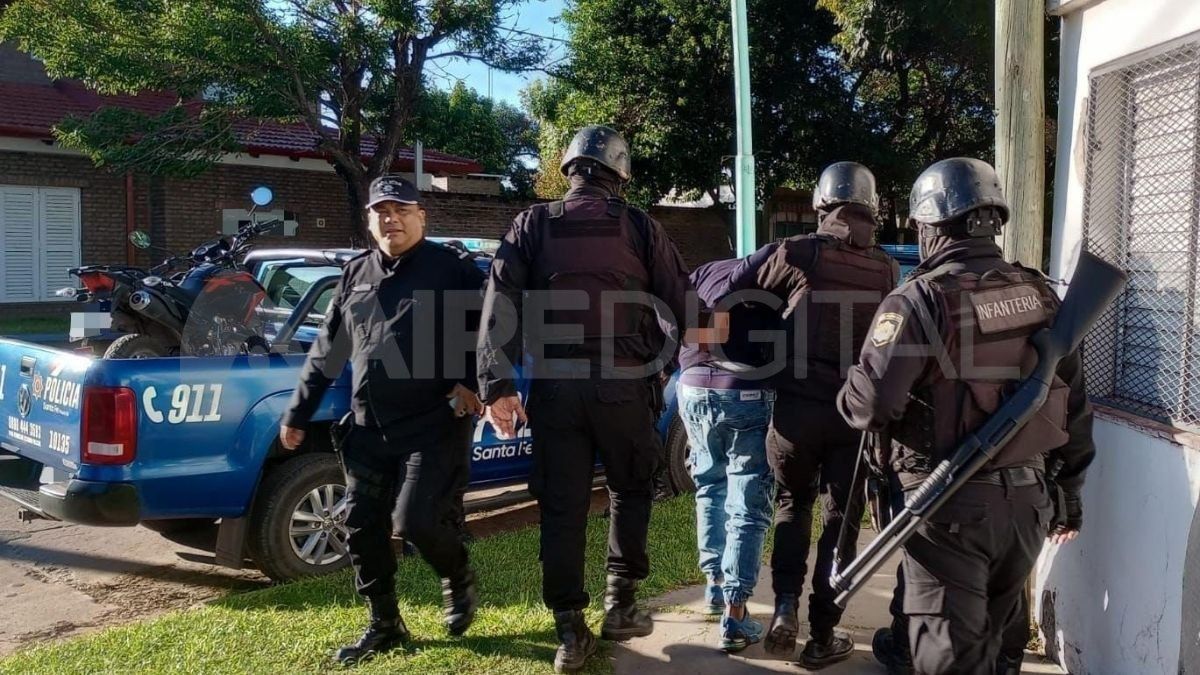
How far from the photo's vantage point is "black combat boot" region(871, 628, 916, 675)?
3566 mm

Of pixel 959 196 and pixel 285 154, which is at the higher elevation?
pixel 285 154

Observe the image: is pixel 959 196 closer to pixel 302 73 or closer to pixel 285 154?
pixel 302 73

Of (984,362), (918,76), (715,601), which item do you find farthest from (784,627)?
(918,76)

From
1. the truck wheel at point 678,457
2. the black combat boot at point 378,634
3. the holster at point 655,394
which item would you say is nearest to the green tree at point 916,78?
the truck wheel at point 678,457

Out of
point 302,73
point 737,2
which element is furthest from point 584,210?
point 302,73

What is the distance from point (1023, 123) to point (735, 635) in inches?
96.7

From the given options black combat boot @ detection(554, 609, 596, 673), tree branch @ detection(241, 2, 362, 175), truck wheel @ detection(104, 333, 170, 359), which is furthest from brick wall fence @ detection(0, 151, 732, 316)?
black combat boot @ detection(554, 609, 596, 673)

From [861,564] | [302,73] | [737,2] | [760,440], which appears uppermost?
[302,73]

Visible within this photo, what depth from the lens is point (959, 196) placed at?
2816 millimetres

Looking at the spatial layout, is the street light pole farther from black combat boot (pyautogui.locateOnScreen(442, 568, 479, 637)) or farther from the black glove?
the black glove

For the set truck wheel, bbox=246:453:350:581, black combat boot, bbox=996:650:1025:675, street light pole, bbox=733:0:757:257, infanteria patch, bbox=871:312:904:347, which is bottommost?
black combat boot, bbox=996:650:1025:675

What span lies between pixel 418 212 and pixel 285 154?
1404 cm

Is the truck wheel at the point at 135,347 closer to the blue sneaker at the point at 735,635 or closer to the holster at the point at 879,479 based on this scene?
the blue sneaker at the point at 735,635

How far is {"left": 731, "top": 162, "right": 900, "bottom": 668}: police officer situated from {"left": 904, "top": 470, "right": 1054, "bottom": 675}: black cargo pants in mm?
840
